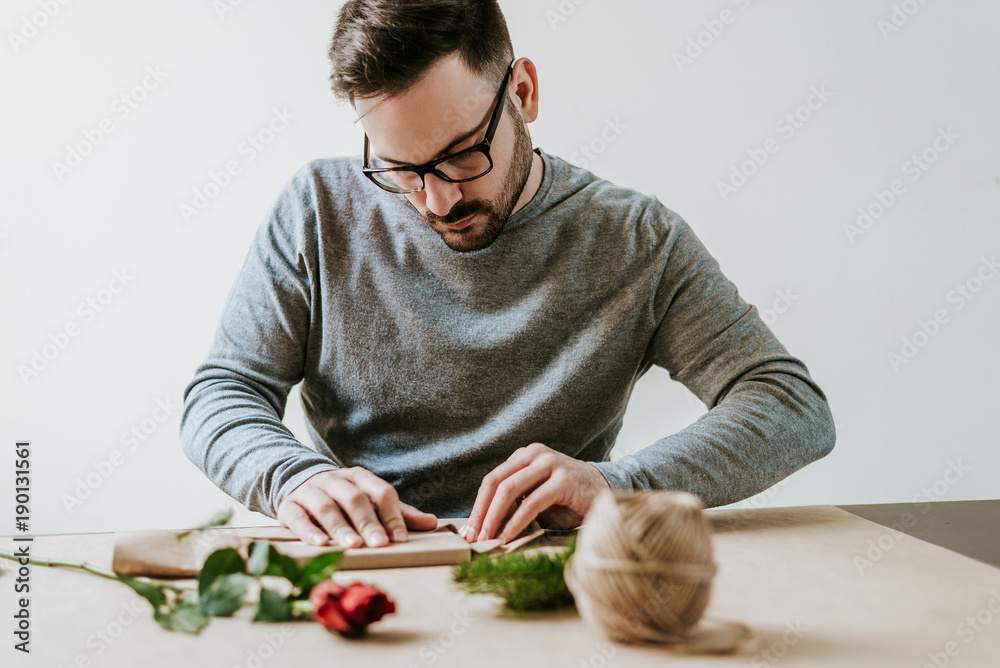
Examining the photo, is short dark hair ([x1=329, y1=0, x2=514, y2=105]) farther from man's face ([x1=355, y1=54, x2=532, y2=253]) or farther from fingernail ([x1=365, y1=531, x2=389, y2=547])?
fingernail ([x1=365, y1=531, x2=389, y2=547])

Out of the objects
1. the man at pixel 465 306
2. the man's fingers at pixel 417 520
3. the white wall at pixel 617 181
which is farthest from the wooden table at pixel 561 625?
the white wall at pixel 617 181

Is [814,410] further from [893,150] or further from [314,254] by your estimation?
[893,150]

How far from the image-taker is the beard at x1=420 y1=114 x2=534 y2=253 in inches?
49.1

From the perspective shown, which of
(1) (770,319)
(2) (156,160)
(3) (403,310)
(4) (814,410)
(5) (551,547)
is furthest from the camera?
(1) (770,319)

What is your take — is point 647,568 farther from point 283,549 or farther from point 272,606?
point 283,549

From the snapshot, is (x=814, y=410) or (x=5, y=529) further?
(x=5, y=529)

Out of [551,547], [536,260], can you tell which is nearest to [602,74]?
[536,260]

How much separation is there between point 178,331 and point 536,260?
1164 mm

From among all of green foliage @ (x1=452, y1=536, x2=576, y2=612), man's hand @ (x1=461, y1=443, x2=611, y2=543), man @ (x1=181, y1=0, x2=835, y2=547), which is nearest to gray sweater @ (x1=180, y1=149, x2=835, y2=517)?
man @ (x1=181, y1=0, x2=835, y2=547)

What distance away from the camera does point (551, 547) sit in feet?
2.80

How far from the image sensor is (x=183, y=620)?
1.88 ft

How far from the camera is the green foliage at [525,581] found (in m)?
0.64

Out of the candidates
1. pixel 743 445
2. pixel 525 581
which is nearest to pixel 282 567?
pixel 525 581

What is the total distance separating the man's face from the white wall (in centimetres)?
93
